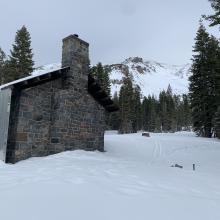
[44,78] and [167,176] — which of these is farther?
[44,78]

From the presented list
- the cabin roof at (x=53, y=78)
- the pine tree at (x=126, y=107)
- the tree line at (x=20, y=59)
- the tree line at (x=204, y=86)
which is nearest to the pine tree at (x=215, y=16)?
the cabin roof at (x=53, y=78)

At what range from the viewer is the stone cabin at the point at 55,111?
12.0 m

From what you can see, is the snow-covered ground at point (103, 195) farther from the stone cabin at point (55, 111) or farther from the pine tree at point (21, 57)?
the pine tree at point (21, 57)

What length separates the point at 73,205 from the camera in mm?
5426

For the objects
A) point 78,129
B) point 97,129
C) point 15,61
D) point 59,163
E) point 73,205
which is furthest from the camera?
point 15,61

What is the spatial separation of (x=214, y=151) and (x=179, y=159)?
4794 mm

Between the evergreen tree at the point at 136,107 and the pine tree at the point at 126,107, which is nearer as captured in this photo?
Answer: the pine tree at the point at 126,107

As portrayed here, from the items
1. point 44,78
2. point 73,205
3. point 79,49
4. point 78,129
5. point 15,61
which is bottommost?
point 73,205

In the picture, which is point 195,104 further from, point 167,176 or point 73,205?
point 73,205

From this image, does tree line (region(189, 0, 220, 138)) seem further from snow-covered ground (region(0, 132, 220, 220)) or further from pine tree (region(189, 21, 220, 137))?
snow-covered ground (region(0, 132, 220, 220))

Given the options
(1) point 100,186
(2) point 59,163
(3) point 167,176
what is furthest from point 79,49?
(1) point 100,186

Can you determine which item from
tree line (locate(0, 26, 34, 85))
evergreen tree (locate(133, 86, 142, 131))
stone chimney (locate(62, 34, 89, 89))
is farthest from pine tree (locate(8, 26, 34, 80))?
evergreen tree (locate(133, 86, 142, 131))

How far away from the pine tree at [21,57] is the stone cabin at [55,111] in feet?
75.6

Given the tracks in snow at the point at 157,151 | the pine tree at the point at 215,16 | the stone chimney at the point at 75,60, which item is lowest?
the tracks in snow at the point at 157,151
